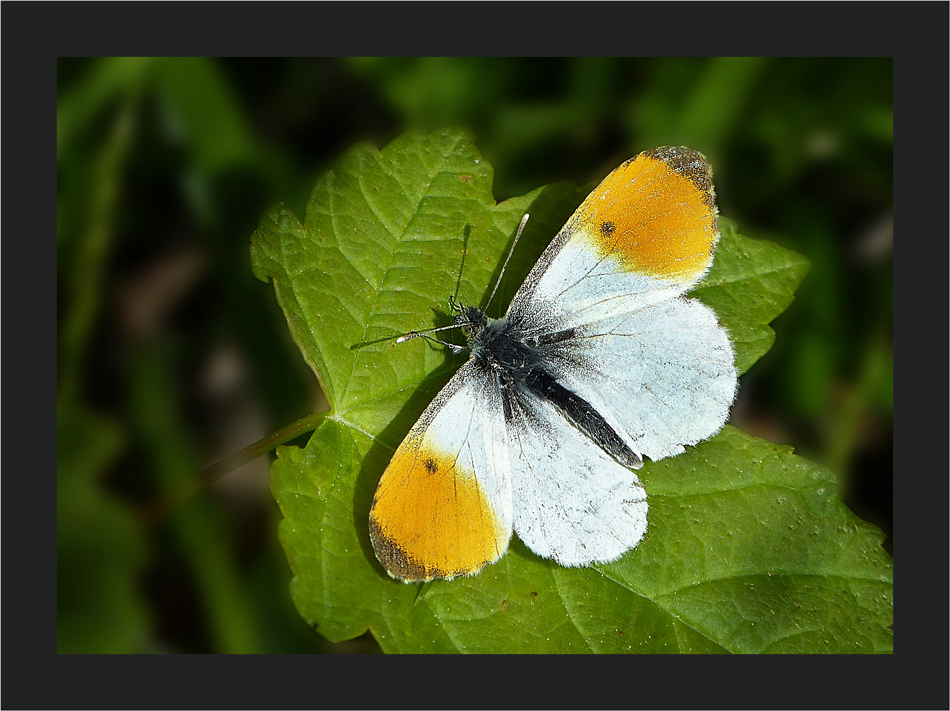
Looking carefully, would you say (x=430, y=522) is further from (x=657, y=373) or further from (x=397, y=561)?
(x=657, y=373)

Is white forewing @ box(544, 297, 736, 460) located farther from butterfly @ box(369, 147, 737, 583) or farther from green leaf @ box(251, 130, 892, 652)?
green leaf @ box(251, 130, 892, 652)

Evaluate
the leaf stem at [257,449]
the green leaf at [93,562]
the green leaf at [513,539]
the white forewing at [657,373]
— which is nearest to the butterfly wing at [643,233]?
the white forewing at [657,373]

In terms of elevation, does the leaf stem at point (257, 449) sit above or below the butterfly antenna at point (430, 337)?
below

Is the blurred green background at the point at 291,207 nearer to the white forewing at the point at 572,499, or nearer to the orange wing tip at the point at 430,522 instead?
the orange wing tip at the point at 430,522

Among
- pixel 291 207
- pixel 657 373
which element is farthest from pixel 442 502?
→ pixel 291 207

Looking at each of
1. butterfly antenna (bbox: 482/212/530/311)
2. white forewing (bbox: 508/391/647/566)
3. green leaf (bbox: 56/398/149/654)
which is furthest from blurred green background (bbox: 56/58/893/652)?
white forewing (bbox: 508/391/647/566)

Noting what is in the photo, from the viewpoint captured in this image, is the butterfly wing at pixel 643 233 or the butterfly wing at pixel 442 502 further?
the butterfly wing at pixel 643 233
